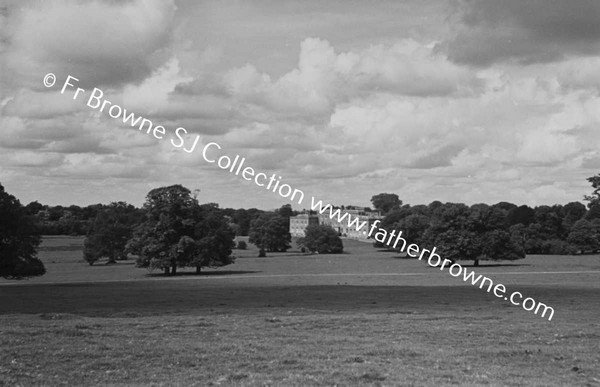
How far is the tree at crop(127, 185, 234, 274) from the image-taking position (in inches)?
3378

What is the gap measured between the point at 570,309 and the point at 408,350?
2215 cm

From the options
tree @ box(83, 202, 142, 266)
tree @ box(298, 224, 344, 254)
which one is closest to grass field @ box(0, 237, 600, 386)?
tree @ box(83, 202, 142, 266)

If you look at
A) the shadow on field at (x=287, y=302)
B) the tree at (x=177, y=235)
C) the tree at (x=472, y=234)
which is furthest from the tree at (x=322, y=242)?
the shadow on field at (x=287, y=302)

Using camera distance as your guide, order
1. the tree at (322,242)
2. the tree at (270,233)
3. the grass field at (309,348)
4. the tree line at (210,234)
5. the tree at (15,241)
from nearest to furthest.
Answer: the grass field at (309,348)
the tree at (15,241)
the tree line at (210,234)
the tree at (270,233)
the tree at (322,242)

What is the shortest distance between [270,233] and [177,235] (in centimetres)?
7845

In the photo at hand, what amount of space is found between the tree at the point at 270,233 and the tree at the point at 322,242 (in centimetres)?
513

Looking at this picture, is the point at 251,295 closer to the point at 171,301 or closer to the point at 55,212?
the point at 171,301

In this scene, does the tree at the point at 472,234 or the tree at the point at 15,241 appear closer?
the tree at the point at 15,241

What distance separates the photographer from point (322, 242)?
167 metres

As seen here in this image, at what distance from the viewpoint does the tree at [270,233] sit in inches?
6487

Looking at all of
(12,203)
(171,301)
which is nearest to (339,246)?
(12,203)

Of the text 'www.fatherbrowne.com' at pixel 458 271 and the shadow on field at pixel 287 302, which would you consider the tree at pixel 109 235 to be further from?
the shadow on field at pixel 287 302

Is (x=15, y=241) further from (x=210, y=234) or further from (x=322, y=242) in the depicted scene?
(x=322, y=242)

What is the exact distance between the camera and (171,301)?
44.4 metres
